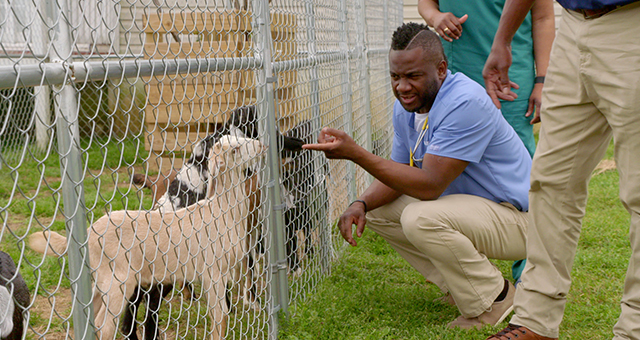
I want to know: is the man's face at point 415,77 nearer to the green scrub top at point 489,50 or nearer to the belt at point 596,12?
the green scrub top at point 489,50

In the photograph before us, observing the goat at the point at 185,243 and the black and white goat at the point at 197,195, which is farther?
the black and white goat at the point at 197,195

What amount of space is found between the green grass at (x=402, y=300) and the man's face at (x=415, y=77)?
1.17m

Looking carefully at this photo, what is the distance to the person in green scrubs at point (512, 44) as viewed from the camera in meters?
3.44

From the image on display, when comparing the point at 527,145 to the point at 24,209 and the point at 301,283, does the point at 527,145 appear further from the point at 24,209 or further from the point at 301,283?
the point at 24,209

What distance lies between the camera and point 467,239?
308 cm

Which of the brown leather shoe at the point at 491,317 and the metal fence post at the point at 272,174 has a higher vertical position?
the metal fence post at the point at 272,174

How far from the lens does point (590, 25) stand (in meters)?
2.13

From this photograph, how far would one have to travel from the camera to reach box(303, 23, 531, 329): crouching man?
9.97 ft

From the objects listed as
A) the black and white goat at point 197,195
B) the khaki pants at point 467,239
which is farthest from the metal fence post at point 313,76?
the khaki pants at point 467,239

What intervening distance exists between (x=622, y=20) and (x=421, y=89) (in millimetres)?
1206

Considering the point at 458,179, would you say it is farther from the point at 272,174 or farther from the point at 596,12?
the point at 596,12

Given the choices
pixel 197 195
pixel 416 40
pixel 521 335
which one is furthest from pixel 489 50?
pixel 197 195

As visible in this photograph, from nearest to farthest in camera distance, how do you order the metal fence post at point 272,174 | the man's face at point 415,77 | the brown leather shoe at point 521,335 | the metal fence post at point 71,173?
the metal fence post at point 71,173 < the brown leather shoe at point 521,335 < the metal fence post at point 272,174 < the man's face at point 415,77

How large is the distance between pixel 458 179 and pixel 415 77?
635 millimetres
